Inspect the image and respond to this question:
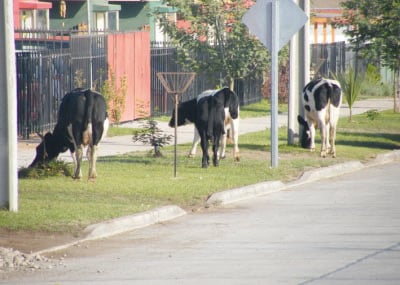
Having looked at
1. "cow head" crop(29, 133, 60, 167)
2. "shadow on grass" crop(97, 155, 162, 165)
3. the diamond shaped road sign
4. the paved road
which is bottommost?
the paved road

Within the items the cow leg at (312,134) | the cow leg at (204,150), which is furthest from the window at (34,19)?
the cow leg at (204,150)

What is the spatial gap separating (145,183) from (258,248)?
206 inches

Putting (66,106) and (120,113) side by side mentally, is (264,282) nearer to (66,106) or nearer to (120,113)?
(66,106)

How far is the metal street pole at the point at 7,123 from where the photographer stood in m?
14.0

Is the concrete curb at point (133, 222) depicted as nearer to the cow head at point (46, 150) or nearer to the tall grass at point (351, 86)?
the cow head at point (46, 150)

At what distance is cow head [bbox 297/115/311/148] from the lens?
23.4 m

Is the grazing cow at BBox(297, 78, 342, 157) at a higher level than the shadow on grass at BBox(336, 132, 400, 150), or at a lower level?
higher

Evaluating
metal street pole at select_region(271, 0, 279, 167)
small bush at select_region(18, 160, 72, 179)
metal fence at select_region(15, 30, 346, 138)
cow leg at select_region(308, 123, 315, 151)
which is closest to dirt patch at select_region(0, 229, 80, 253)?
small bush at select_region(18, 160, 72, 179)

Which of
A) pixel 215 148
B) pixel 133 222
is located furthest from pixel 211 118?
pixel 133 222

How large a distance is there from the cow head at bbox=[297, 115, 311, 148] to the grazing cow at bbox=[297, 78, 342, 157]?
269 millimetres

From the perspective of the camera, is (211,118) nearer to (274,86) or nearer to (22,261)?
(274,86)

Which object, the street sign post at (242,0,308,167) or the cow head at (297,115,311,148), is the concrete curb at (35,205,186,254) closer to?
the street sign post at (242,0,308,167)

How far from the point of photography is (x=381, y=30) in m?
29.5

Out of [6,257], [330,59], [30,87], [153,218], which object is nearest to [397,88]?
[330,59]
